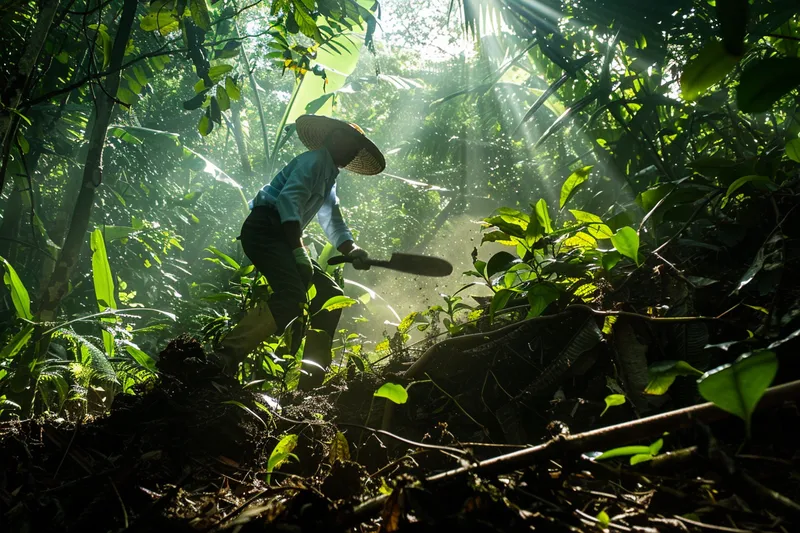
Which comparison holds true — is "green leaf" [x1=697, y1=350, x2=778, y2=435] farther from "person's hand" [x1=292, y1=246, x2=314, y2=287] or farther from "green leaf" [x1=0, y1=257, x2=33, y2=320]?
"green leaf" [x1=0, y1=257, x2=33, y2=320]

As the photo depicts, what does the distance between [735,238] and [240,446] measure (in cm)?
142

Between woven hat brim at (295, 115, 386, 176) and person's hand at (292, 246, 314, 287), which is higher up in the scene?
woven hat brim at (295, 115, 386, 176)

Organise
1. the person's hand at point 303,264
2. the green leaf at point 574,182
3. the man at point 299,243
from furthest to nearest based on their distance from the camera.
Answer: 1. the person's hand at point 303,264
2. the man at point 299,243
3. the green leaf at point 574,182

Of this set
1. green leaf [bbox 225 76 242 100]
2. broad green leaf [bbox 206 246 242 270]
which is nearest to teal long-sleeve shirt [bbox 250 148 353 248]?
broad green leaf [bbox 206 246 242 270]

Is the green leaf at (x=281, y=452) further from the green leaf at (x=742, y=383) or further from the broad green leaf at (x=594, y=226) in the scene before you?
the broad green leaf at (x=594, y=226)

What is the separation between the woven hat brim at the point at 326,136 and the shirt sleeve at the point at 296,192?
42 centimetres

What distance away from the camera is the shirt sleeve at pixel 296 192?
8.22ft

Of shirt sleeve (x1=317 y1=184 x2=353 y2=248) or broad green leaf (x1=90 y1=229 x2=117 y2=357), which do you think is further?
shirt sleeve (x1=317 y1=184 x2=353 y2=248)

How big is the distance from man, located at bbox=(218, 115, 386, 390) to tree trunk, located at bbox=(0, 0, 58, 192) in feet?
3.83

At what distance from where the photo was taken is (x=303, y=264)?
2.42m

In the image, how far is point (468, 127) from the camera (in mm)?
12500

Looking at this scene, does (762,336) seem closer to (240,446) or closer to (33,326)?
(240,446)

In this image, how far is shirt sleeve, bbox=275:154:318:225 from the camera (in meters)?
2.51

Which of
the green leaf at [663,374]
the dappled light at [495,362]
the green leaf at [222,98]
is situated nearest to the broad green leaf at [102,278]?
the dappled light at [495,362]
